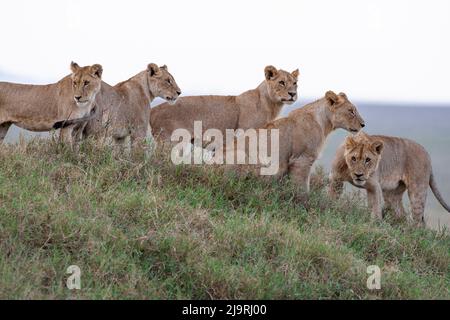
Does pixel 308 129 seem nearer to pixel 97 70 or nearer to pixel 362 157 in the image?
pixel 362 157

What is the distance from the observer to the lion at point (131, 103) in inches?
308

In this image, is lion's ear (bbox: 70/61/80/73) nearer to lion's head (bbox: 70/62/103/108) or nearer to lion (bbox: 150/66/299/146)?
lion's head (bbox: 70/62/103/108)

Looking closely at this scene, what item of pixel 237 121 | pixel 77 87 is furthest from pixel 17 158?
pixel 237 121

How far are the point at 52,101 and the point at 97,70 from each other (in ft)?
1.62

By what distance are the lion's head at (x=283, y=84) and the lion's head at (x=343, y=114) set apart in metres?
0.90

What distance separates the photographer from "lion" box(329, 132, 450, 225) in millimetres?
7996

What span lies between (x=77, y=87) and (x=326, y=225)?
246 cm

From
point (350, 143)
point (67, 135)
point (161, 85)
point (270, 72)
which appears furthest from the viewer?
point (270, 72)

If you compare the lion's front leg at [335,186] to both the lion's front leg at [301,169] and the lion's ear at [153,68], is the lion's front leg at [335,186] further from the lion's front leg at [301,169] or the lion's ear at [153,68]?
the lion's ear at [153,68]

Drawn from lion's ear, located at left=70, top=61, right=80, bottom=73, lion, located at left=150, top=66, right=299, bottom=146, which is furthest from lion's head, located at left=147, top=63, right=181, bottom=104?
lion's ear, located at left=70, top=61, right=80, bottom=73

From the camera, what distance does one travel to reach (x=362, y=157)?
7.96m

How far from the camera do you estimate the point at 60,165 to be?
22.0ft

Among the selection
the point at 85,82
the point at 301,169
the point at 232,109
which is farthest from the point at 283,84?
the point at 85,82

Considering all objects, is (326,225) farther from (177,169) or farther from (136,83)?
(136,83)
